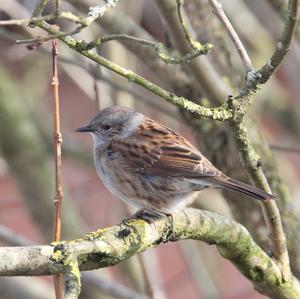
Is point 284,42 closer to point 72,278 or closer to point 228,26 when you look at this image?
point 228,26

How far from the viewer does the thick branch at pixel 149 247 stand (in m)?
2.04

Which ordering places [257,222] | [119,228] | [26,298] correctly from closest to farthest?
[119,228] < [257,222] < [26,298]

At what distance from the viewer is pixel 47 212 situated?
471cm

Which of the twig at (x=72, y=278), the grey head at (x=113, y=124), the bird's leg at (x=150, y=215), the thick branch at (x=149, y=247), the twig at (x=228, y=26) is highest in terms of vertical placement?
the grey head at (x=113, y=124)

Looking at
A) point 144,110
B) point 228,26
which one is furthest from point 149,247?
point 144,110

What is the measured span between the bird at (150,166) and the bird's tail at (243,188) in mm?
40

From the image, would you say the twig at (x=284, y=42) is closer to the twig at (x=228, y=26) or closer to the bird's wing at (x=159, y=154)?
the twig at (x=228, y=26)

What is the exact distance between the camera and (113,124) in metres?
4.12

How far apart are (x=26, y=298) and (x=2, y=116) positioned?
1.14 m

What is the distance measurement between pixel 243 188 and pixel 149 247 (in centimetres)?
68

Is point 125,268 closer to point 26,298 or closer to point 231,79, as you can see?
point 26,298

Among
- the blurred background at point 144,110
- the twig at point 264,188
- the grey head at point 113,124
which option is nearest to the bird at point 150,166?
the grey head at point 113,124

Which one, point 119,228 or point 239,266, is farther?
point 239,266

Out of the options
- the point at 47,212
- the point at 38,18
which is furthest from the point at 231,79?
the point at 38,18
